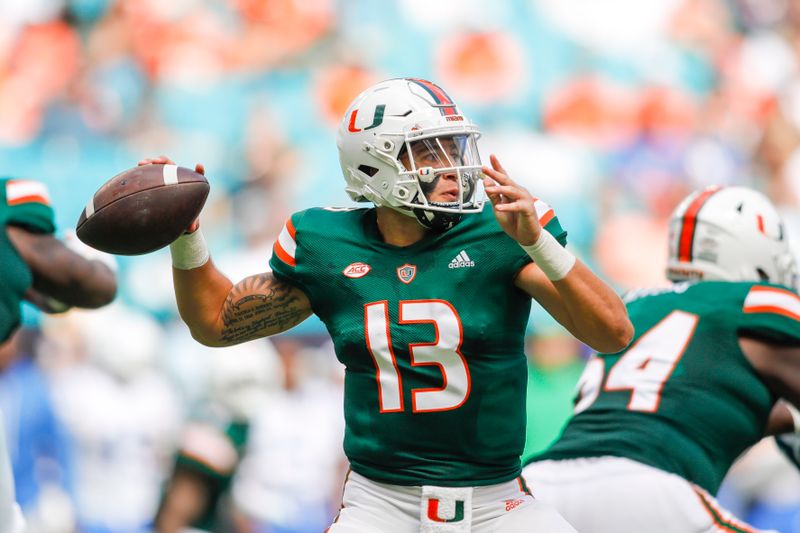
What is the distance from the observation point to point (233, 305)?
3.24 metres

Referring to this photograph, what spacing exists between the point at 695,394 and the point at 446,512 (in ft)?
3.36

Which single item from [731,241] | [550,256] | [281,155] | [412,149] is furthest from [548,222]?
[281,155]

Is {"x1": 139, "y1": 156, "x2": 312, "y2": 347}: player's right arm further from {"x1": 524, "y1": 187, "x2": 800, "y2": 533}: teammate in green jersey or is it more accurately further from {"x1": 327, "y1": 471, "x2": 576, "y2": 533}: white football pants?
{"x1": 524, "y1": 187, "x2": 800, "y2": 533}: teammate in green jersey

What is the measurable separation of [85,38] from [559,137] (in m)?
3.49

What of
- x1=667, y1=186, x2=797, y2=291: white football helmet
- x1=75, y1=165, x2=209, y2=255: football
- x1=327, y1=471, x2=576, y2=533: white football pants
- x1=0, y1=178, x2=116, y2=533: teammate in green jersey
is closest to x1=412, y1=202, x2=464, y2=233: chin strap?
x1=75, y1=165, x2=209, y2=255: football

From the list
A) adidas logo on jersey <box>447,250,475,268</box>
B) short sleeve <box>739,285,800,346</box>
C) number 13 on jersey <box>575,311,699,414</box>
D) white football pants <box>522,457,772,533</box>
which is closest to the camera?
adidas logo on jersey <box>447,250,475,268</box>

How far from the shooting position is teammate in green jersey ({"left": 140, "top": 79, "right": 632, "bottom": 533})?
2873 mm

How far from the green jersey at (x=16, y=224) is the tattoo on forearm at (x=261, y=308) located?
38.1 inches

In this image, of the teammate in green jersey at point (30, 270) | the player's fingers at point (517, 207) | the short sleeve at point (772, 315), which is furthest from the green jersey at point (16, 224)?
the short sleeve at point (772, 315)

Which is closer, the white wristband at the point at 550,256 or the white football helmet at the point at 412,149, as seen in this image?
the white wristband at the point at 550,256

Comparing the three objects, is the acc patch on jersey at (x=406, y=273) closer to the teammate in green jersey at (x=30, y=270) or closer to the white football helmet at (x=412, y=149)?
the white football helmet at (x=412, y=149)

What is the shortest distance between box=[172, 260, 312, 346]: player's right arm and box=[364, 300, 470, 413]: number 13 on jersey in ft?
1.18

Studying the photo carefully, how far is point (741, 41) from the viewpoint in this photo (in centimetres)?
928

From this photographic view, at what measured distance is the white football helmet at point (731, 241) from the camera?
3.91 metres
